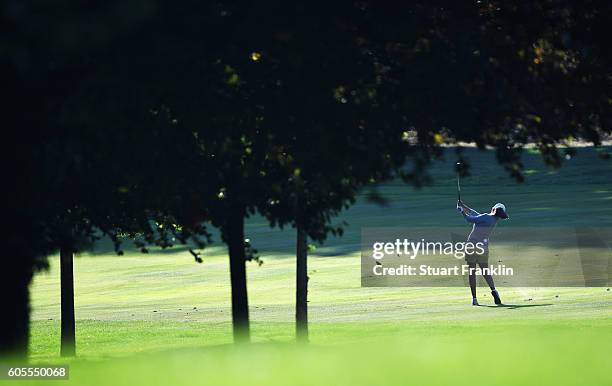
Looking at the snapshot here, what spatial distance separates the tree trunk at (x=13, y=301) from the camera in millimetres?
10055

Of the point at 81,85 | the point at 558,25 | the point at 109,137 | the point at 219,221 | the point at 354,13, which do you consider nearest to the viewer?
the point at 81,85

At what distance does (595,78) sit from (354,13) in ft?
13.0

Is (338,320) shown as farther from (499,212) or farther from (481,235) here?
(499,212)

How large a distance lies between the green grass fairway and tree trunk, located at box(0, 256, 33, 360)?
696 millimetres

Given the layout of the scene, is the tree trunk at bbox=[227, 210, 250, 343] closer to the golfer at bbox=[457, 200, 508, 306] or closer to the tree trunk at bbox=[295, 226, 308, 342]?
the tree trunk at bbox=[295, 226, 308, 342]

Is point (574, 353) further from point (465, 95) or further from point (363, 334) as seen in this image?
point (363, 334)

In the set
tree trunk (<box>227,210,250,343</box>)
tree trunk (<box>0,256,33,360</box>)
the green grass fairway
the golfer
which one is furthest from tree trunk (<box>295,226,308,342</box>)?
tree trunk (<box>0,256,33,360</box>)

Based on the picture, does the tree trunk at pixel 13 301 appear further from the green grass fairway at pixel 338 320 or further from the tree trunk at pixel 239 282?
the tree trunk at pixel 239 282

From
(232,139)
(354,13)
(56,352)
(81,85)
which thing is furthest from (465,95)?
(56,352)

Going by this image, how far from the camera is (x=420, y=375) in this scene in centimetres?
1042

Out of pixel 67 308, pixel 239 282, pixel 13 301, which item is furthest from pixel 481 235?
pixel 13 301

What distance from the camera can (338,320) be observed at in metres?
24.5

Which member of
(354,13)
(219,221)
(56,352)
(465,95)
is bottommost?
(56,352)

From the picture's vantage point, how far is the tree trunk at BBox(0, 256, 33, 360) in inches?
396
